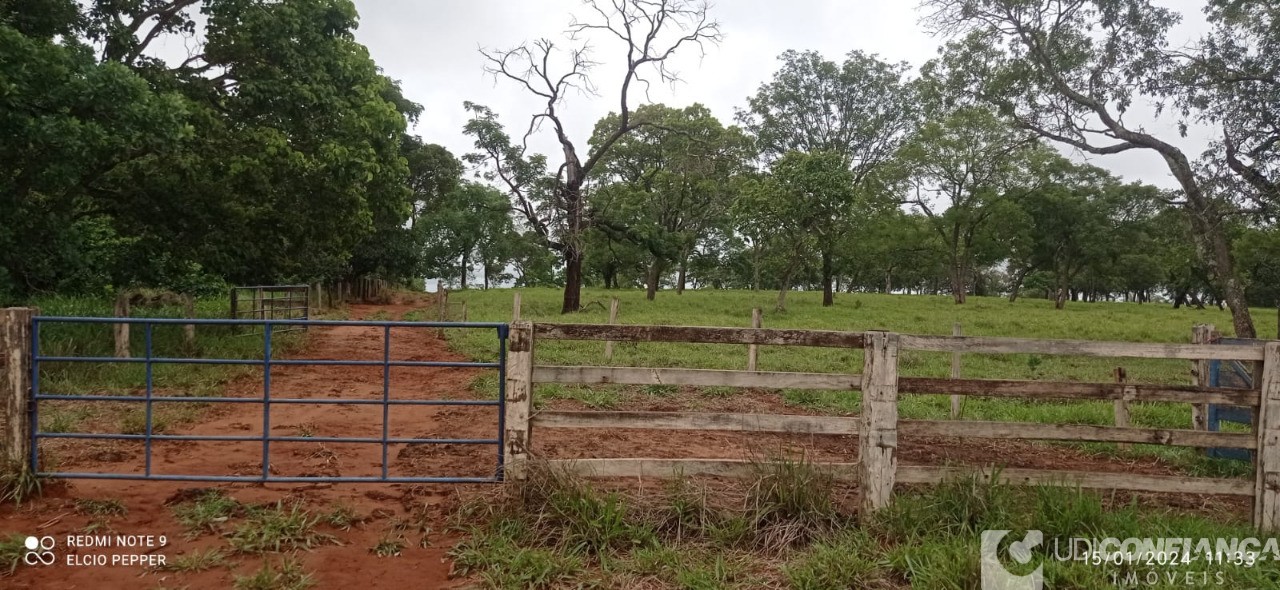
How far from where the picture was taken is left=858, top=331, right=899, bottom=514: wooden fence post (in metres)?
4.65

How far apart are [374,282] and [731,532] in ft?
117

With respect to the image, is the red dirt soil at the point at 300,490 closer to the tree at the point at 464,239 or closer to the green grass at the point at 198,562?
the green grass at the point at 198,562

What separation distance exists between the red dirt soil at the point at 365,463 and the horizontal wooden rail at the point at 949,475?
0.21m

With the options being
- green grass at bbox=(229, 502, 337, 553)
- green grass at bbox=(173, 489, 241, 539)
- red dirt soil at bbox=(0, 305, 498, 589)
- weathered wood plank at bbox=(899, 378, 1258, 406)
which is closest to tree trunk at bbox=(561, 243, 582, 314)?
red dirt soil at bbox=(0, 305, 498, 589)

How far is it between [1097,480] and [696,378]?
2.82 meters

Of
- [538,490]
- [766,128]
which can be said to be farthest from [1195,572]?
[766,128]

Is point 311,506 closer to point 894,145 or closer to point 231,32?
point 231,32

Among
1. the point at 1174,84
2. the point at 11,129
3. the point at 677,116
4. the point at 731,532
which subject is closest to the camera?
the point at 731,532

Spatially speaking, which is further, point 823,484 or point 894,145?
point 894,145

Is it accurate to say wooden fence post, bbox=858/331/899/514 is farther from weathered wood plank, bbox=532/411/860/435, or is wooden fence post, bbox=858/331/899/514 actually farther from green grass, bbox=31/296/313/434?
green grass, bbox=31/296/313/434

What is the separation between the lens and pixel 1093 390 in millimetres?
4781

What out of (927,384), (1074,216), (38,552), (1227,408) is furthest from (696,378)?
(1074,216)

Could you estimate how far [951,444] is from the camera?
7371mm

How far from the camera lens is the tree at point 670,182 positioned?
83.6ft
